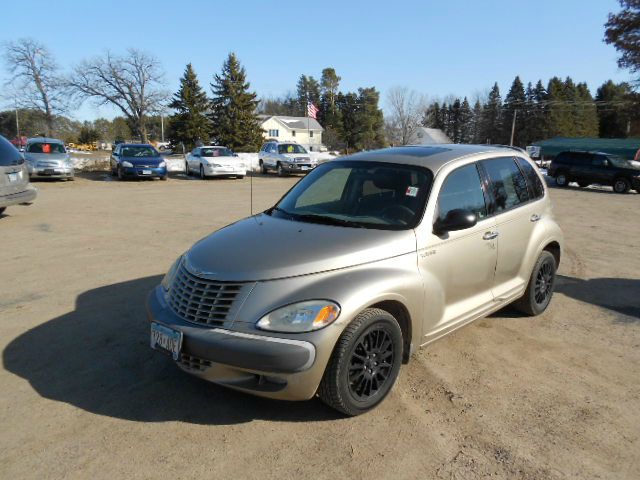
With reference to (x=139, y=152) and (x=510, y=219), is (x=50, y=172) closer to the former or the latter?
(x=139, y=152)

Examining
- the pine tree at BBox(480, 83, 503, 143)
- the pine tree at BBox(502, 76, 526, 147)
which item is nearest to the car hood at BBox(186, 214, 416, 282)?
the pine tree at BBox(502, 76, 526, 147)

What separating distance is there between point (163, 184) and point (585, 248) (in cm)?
1688

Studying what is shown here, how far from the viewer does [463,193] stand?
13.4 feet

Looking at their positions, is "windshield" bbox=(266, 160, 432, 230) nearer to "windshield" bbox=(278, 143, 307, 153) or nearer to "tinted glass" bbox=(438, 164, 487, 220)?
"tinted glass" bbox=(438, 164, 487, 220)

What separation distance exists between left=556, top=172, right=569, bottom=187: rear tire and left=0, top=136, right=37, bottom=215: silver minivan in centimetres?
2239

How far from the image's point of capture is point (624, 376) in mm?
3834

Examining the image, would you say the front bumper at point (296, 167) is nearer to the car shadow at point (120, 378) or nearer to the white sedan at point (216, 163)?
the white sedan at point (216, 163)

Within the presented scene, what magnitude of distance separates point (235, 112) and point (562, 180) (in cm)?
3735

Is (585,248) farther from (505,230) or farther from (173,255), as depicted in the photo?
(173,255)

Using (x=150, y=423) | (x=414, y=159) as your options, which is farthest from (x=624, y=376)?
(x=150, y=423)

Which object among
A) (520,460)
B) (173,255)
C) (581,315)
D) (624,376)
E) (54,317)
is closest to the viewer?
(520,460)

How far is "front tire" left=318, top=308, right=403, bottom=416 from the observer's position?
9.75 feet

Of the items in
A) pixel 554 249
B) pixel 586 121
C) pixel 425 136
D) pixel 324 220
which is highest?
pixel 586 121

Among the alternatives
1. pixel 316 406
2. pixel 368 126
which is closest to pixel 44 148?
pixel 316 406
